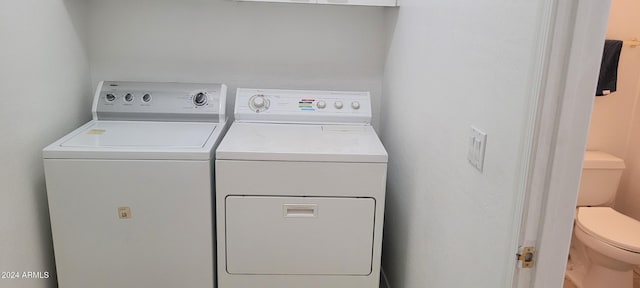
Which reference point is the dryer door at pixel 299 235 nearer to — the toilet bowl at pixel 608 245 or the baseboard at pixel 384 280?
the baseboard at pixel 384 280

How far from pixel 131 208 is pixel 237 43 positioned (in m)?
1.04

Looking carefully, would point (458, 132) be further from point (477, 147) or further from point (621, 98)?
point (621, 98)

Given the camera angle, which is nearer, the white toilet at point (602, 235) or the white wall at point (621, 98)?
the white toilet at point (602, 235)

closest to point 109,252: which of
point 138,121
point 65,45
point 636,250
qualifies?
point 138,121

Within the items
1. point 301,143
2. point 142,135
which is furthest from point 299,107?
point 142,135

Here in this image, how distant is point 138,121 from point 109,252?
65 cm

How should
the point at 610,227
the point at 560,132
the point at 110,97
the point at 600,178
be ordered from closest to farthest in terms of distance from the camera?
the point at 560,132, the point at 110,97, the point at 610,227, the point at 600,178

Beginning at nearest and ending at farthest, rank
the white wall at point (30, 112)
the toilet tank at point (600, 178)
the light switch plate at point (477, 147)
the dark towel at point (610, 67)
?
1. the light switch plate at point (477, 147)
2. the white wall at point (30, 112)
3. the dark towel at point (610, 67)
4. the toilet tank at point (600, 178)

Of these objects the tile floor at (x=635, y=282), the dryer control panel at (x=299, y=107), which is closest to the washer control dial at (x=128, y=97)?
the dryer control panel at (x=299, y=107)

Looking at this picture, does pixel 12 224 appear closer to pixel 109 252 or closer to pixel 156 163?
pixel 109 252

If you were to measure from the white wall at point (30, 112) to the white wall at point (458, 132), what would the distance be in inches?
58.1

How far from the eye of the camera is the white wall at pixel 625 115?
251 cm

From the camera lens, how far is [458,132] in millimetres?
Result: 1293

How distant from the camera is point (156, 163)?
1692mm
